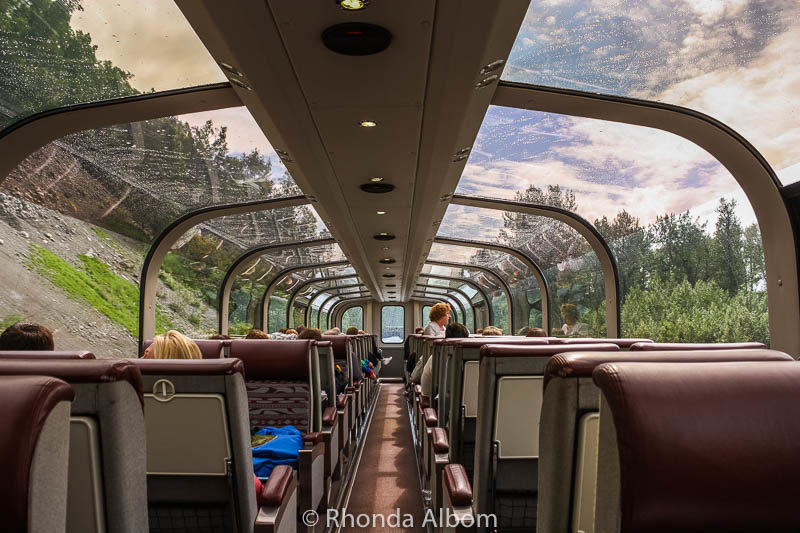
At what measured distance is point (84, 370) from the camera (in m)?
1.29

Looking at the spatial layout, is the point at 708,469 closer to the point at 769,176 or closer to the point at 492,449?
the point at 492,449

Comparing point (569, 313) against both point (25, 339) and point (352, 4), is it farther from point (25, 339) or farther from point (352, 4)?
point (25, 339)

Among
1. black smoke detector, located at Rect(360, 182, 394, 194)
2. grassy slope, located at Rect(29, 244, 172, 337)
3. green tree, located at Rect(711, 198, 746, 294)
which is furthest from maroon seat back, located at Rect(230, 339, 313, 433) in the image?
grassy slope, located at Rect(29, 244, 172, 337)

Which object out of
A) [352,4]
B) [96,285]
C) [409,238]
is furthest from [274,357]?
[409,238]

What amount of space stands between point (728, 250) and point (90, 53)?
16.7 ft

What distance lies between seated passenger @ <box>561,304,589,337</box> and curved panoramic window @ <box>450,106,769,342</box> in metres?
0.63

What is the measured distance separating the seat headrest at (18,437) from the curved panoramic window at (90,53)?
9.38ft

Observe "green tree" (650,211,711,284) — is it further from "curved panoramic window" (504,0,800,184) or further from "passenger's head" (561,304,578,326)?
"passenger's head" (561,304,578,326)

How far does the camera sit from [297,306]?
1827 centimetres

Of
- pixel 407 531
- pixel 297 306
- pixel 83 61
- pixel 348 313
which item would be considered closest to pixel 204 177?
pixel 83 61

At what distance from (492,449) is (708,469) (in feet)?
5.06

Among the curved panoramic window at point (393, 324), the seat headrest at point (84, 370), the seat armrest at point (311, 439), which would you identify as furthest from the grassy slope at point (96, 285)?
the curved panoramic window at point (393, 324)

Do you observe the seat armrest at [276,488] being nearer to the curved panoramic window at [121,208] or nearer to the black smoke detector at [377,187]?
the curved panoramic window at [121,208]

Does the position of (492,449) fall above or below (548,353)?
below
